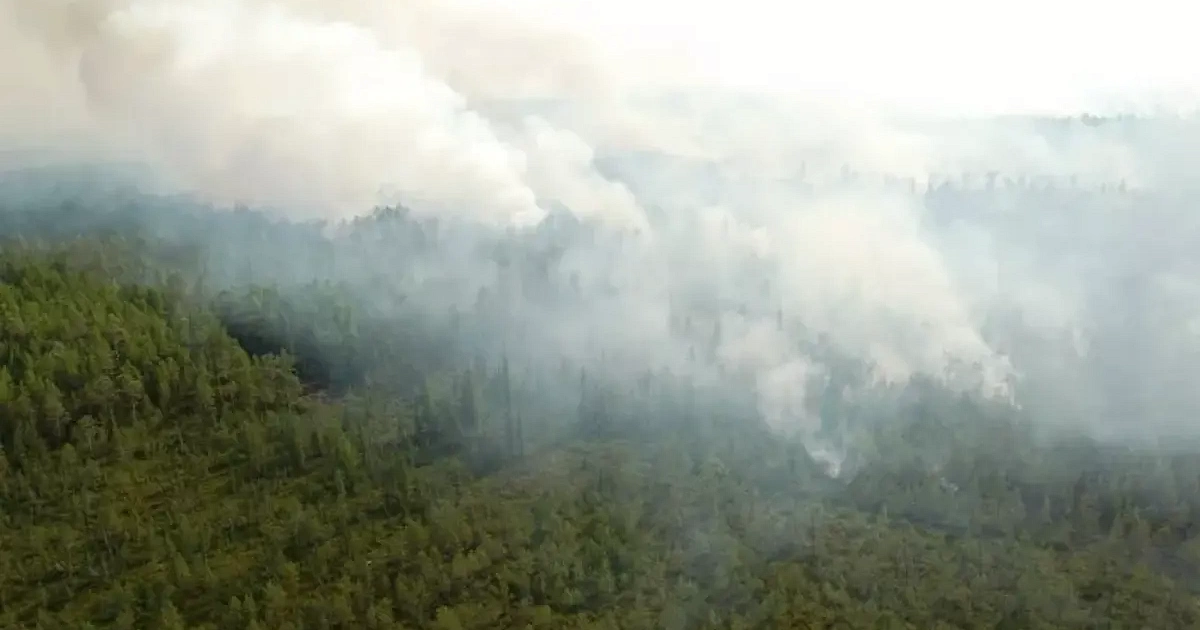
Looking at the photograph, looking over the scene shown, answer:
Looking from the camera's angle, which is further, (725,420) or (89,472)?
(725,420)

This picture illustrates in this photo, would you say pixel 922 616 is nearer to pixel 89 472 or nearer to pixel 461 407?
pixel 461 407

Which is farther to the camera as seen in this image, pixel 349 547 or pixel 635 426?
pixel 635 426

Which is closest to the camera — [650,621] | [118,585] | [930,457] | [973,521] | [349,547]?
[650,621]

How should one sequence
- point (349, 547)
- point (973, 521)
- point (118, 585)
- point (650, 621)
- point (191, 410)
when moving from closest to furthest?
1. point (650, 621)
2. point (118, 585)
3. point (349, 547)
4. point (973, 521)
5. point (191, 410)

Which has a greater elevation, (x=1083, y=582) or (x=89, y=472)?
(x=89, y=472)

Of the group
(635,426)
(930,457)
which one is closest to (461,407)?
(635,426)

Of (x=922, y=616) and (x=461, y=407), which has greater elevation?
(x=461, y=407)

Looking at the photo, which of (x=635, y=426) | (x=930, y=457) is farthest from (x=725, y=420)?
(x=930, y=457)

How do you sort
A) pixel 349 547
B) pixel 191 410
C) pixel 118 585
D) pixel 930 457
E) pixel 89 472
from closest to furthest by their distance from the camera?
1. pixel 118 585
2. pixel 349 547
3. pixel 89 472
4. pixel 930 457
5. pixel 191 410

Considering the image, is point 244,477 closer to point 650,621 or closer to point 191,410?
point 191,410
